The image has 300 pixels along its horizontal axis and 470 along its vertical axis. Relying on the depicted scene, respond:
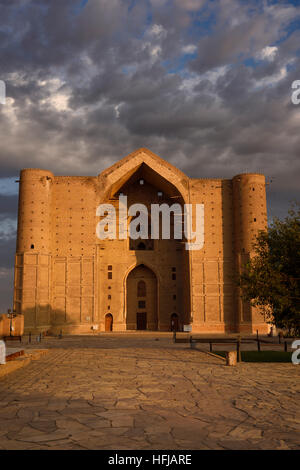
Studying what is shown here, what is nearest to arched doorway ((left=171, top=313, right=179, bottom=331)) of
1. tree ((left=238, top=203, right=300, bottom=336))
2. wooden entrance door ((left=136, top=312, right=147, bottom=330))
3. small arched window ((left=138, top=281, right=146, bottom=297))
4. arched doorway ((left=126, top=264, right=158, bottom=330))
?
arched doorway ((left=126, top=264, right=158, bottom=330))

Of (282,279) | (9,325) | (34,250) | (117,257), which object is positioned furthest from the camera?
(117,257)

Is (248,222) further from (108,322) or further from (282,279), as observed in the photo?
(282,279)

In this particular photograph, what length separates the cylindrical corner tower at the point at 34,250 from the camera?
38.4m

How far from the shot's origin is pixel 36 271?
3875cm

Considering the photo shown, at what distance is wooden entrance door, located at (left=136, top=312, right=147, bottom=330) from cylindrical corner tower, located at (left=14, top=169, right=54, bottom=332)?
33.4 ft

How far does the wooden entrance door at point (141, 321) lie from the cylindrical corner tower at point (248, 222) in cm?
1034

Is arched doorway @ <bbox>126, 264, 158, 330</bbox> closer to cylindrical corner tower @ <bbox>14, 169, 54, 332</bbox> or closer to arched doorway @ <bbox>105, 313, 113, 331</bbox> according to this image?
arched doorway @ <bbox>105, 313, 113, 331</bbox>

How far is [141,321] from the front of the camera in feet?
148

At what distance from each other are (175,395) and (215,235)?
3483cm

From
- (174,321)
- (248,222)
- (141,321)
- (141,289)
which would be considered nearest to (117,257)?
(141,289)

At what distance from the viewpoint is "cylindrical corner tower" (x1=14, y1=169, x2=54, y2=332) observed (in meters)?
38.4

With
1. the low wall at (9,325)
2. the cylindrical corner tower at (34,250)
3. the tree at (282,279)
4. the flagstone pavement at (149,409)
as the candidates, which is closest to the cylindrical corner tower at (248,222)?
the cylindrical corner tower at (34,250)

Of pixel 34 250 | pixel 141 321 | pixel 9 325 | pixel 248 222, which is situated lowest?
pixel 141 321

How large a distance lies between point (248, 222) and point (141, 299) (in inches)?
554
